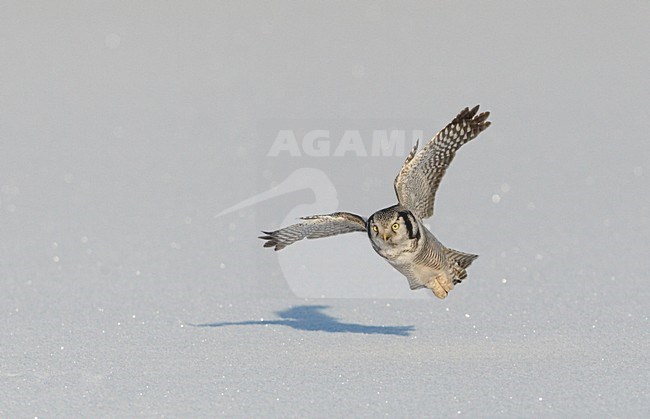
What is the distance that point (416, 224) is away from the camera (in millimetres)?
8258

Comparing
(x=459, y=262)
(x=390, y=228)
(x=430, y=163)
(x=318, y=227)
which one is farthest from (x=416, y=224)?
(x=459, y=262)

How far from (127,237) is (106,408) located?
5602mm

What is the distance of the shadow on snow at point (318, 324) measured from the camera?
9.98 meters

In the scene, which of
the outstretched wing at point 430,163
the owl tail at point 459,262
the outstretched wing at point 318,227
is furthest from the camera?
the owl tail at point 459,262

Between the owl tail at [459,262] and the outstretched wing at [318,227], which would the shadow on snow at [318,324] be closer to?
the owl tail at [459,262]

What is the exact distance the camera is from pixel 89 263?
40.8 feet

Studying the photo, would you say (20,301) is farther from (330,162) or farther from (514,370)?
(330,162)

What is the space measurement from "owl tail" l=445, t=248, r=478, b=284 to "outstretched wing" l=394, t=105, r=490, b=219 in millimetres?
385

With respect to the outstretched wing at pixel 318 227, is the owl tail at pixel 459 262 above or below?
below

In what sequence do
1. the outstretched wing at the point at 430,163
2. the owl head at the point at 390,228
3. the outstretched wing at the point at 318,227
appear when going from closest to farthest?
the owl head at the point at 390,228, the outstretched wing at the point at 318,227, the outstretched wing at the point at 430,163

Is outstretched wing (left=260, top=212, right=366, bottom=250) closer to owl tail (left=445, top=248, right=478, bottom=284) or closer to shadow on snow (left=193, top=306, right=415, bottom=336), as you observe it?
owl tail (left=445, top=248, right=478, bottom=284)

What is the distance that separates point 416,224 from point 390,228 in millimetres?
340

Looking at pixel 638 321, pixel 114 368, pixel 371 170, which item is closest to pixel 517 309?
pixel 638 321

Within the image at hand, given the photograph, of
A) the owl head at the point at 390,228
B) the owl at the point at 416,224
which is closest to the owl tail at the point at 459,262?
the owl at the point at 416,224
